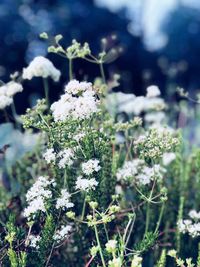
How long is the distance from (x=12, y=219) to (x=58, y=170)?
0.82 feet

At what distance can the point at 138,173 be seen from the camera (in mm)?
1653

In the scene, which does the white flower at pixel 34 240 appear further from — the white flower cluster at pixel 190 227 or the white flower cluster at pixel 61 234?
the white flower cluster at pixel 190 227

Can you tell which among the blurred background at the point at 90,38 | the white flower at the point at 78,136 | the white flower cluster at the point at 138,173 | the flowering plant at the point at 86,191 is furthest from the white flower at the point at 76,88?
the blurred background at the point at 90,38

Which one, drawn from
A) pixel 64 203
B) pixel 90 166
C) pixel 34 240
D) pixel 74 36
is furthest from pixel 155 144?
pixel 74 36

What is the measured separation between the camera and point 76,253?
1.64 meters

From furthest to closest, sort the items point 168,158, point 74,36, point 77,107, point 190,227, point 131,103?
1. point 74,36
2. point 131,103
3. point 168,158
4. point 190,227
5. point 77,107

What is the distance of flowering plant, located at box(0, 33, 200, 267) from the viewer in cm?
131

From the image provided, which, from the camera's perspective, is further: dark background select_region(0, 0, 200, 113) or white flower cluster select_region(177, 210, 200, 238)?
dark background select_region(0, 0, 200, 113)

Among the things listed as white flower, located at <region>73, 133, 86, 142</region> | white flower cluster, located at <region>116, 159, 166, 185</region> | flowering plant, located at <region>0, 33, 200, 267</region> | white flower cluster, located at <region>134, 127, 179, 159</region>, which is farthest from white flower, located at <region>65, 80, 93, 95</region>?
white flower cluster, located at <region>116, 159, 166, 185</region>

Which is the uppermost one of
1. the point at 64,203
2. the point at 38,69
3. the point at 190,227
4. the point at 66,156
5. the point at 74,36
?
the point at 74,36

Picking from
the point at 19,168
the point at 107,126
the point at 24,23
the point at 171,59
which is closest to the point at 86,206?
the point at 107,126

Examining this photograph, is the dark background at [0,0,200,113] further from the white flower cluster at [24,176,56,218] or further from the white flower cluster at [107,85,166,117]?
the white flower cluster at [24,176,56,218]

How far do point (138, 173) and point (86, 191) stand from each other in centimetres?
33

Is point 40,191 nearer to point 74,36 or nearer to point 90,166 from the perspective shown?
point 90,166
